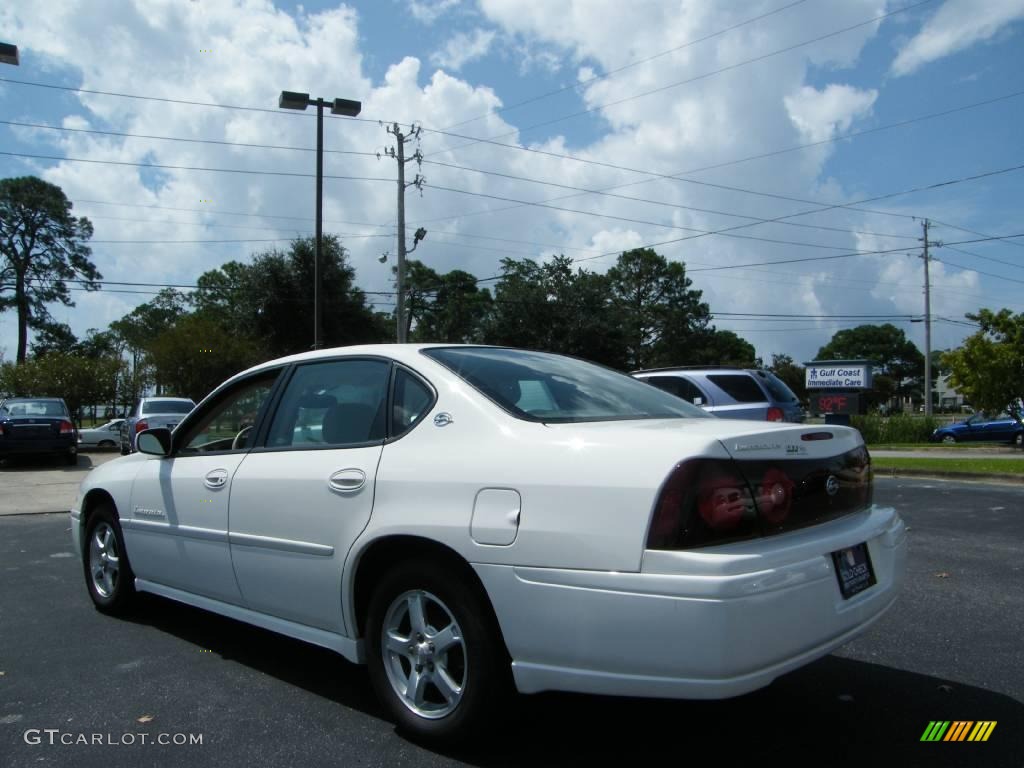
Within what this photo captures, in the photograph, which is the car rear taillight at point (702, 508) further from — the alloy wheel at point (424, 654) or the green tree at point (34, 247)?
the green tree at point (34, 247)

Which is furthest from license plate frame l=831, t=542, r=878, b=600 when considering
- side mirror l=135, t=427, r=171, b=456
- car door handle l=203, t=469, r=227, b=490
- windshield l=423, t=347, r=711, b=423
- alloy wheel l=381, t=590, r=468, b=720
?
side mirror l=135, t=427, r=171, b=456

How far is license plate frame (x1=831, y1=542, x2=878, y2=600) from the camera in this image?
9.26ft

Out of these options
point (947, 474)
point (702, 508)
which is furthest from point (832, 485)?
point (947, 474)

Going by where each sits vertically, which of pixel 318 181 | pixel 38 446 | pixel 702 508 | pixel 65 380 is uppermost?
pixel 318 181

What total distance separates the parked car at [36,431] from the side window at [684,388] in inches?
503

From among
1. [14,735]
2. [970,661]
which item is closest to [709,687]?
[970,661]

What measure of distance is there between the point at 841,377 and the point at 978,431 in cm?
960

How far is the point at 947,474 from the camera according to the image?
43.9 feet

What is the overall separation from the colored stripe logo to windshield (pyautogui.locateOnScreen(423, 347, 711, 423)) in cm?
150

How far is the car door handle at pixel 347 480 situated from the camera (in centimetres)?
328

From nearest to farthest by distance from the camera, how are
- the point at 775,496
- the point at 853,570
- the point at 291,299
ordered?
the point at 775,496
the point at 853,570
the point at 291,299

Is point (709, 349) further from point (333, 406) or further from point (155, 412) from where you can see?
point (333, 406)

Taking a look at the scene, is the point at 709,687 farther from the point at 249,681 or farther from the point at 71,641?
the point at 71,641

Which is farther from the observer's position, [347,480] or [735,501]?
[347,480]
